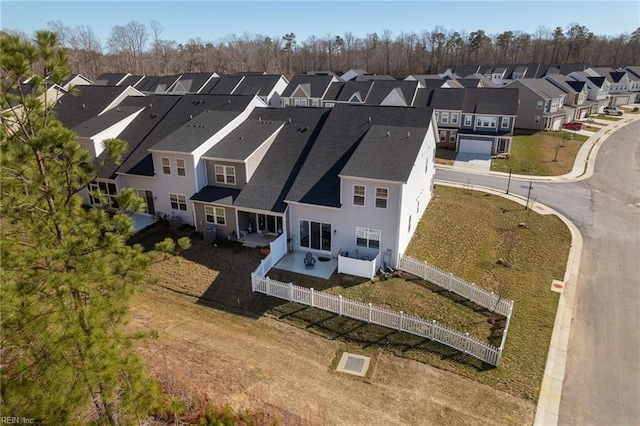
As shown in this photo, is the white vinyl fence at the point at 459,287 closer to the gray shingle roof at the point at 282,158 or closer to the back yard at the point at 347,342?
the back yard at the point at 347,342

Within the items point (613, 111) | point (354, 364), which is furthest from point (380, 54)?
point (354, 364)

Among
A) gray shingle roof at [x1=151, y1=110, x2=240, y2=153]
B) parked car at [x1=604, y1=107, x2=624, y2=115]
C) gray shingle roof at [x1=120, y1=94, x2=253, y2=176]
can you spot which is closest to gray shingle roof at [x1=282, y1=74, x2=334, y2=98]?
gray shingle roof at [x1=120, y1=94, x2=253, y2=176]

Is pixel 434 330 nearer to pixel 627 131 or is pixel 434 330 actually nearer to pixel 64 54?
pixel 64 54

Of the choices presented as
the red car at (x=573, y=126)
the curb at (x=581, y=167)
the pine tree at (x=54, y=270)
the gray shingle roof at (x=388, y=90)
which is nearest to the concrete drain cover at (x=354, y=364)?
the pine tree at (x=54, y=270)

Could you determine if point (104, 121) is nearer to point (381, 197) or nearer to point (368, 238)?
point (368, 238)

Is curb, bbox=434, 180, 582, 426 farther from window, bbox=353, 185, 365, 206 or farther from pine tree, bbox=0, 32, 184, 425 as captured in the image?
pine tree, bbox=0, 32, 184, 425

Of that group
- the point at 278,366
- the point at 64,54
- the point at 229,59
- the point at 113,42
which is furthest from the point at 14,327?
the point at 113,42
